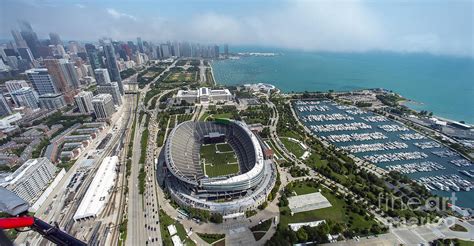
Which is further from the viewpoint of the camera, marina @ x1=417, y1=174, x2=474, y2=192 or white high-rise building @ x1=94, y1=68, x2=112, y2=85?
white high-rise building @ x1=94, y1=68, x2=112, y2=85

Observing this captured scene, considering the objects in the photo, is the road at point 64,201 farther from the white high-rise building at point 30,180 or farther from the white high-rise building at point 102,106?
the white high-rise building at point 102,106

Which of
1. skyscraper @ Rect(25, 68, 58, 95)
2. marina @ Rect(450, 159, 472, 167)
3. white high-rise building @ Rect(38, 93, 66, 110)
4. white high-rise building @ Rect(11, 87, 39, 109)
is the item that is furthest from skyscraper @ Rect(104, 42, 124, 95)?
marina @ Rect(450, 159, 472, 167)

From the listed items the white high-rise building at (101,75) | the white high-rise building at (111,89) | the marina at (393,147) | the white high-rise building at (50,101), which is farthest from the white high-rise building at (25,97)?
the marina at (393,147)

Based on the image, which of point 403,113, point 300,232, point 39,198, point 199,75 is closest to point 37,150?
point 39,198

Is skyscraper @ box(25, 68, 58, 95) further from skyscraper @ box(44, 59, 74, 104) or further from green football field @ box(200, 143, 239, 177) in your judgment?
green football field @ box(200, 143, 239, 177)

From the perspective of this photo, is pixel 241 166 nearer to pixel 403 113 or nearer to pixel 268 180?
pixel 268 180
